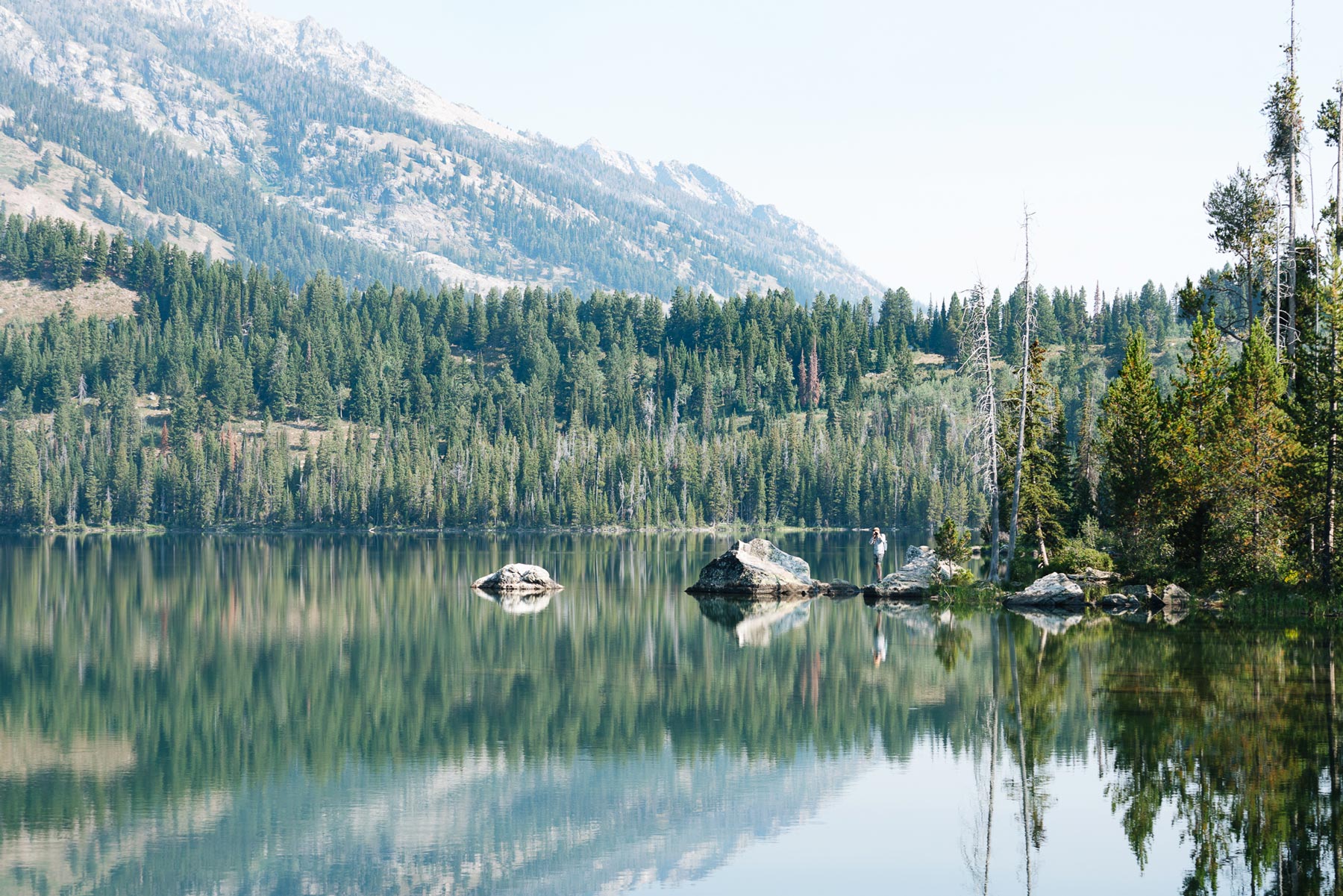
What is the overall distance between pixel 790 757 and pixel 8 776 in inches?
597

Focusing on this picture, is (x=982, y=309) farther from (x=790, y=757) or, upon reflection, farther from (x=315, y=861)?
(x=315, y=861)

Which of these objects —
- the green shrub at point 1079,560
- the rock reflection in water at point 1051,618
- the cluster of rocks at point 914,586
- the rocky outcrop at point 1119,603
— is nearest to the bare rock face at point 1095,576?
the cluster of rocks at point 914,586

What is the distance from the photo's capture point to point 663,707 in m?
32.8

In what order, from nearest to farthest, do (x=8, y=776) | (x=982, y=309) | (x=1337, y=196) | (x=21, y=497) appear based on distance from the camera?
(x=8, y=776) → (x=1337, y=196) → (x=982, y=309) → (x=21, y=497)

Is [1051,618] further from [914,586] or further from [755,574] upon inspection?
[755,574]

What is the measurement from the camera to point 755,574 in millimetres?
64625

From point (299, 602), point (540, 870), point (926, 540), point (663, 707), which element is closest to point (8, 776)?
point (540, 870)

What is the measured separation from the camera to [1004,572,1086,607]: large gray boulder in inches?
2147

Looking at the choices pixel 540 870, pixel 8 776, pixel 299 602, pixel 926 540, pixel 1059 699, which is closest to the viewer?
pixel 540 870

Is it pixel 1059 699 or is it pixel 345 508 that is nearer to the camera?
pixel 1059 699

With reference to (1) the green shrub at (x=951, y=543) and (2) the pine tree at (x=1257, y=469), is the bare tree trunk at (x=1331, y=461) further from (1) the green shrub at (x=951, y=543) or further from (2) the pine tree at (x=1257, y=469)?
(1) the green shrub at (x=951, y=543)

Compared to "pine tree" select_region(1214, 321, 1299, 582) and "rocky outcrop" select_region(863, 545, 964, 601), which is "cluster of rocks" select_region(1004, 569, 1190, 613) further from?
"rocky outcrop" select_region(863, 545, 964, 601)

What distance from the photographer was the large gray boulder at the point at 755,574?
211 feet

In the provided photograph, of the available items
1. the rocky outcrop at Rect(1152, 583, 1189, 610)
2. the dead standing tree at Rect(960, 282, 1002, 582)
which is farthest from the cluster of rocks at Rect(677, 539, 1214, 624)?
the dead standing tree at Rect(960, 282, 1002, 582)
